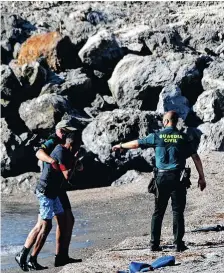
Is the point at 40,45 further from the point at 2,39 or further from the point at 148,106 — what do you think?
the point at 148,106

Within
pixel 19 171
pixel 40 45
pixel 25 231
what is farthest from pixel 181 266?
pixel 40 45

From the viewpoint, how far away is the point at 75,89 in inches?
947

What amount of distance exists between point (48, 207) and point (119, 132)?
11.6 meters

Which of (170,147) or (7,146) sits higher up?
(170,147)

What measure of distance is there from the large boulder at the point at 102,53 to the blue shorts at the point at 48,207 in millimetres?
16912

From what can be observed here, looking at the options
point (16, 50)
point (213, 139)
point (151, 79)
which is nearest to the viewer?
point (213, 139)

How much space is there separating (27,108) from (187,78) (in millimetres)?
5415

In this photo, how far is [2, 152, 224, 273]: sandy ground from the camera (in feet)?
24.1

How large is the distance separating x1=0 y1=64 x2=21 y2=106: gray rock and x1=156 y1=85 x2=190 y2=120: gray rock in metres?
5.54

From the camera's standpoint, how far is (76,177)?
18969 millimetres

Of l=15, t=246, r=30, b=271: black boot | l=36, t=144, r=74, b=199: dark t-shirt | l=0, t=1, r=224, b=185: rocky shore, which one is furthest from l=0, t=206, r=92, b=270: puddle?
l=0, t=1, r=224, b=185: rocky shore

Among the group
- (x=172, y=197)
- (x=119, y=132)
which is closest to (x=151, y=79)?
(x=119, y=132)

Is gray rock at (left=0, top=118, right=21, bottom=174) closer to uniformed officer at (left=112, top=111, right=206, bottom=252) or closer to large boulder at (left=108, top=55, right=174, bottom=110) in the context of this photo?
large boulder at (left=108, top=55, right=174, bottom=110)

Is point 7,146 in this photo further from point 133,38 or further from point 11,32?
point 11,32
